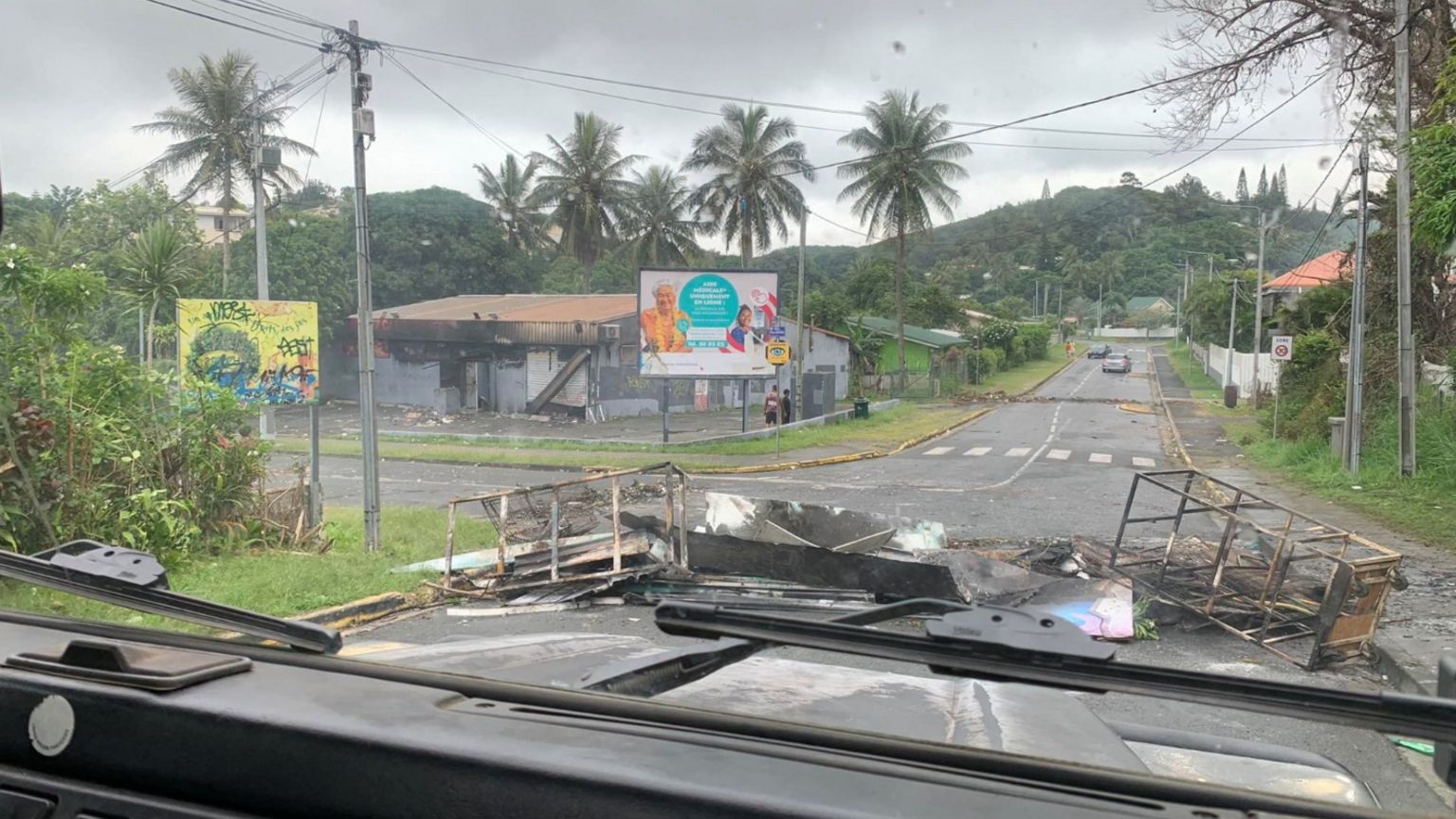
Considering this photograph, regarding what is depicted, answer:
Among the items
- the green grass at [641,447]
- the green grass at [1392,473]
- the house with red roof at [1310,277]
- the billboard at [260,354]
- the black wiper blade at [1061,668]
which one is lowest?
the green grass at [641,447]

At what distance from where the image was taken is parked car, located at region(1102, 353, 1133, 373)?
162 ft

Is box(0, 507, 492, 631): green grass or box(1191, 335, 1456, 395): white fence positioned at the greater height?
box(1191, 335, 1456, 395): white fence

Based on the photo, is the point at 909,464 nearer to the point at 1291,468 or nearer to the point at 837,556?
the point at 1291,468

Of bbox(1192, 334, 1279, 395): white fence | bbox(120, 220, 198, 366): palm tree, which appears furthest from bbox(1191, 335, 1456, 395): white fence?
bbox(120, 220, 198, 366): palm tree

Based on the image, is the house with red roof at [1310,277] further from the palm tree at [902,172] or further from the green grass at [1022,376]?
the palm tree at [902,172]

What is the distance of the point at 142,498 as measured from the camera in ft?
24.3

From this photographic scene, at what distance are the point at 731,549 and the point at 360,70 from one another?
4138mm

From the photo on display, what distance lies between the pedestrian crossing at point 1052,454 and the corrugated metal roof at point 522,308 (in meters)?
11.3

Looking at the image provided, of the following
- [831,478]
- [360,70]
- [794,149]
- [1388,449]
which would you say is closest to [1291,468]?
Result: [1388,449]

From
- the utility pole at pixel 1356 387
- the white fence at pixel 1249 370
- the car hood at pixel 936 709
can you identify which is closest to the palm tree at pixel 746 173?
the car hood at pixel 936 709

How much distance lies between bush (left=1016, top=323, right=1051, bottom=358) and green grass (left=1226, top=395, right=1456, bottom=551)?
26615 millimetres

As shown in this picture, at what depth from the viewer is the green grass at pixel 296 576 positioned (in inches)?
103

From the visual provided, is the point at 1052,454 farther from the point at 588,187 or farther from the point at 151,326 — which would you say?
the point at 151,326

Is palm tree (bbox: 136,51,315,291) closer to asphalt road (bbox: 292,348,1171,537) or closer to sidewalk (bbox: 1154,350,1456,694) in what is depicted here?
sidewalk (bbox: 1154,350,1456,694)
